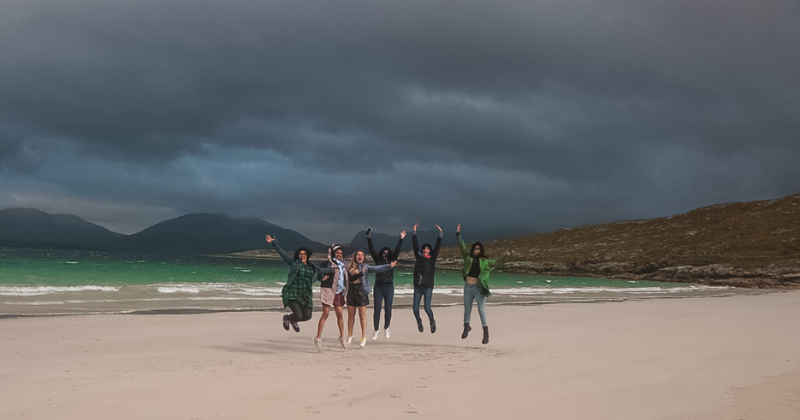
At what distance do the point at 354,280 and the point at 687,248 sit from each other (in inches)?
3282

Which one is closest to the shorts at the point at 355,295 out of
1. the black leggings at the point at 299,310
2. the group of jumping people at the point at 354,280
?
the group of jumping people at the point at 354,280

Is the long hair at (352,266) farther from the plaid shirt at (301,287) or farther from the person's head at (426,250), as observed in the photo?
the person's head at (426,250)

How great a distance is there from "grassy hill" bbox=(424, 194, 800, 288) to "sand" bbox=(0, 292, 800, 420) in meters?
52.2

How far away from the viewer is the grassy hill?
65.8 meters

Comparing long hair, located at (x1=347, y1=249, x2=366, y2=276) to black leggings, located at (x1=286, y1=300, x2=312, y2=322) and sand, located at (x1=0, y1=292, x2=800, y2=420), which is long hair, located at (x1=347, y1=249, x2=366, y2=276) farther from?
sand, located at (x1=0, y1=292, x2=800, y2=420)

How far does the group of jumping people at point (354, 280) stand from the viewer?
11.6 metres

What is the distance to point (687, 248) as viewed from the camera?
83812 mm

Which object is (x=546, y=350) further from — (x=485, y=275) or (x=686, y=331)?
(x=686, y=331)

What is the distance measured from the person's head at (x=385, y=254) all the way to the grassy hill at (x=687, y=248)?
54699 millimetres

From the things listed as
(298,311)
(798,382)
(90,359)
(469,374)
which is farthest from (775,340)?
(90,359)

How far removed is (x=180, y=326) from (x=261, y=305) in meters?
8.88

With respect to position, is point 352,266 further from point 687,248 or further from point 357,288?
point 687,248

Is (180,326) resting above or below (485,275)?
below

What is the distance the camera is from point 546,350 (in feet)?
38.7
